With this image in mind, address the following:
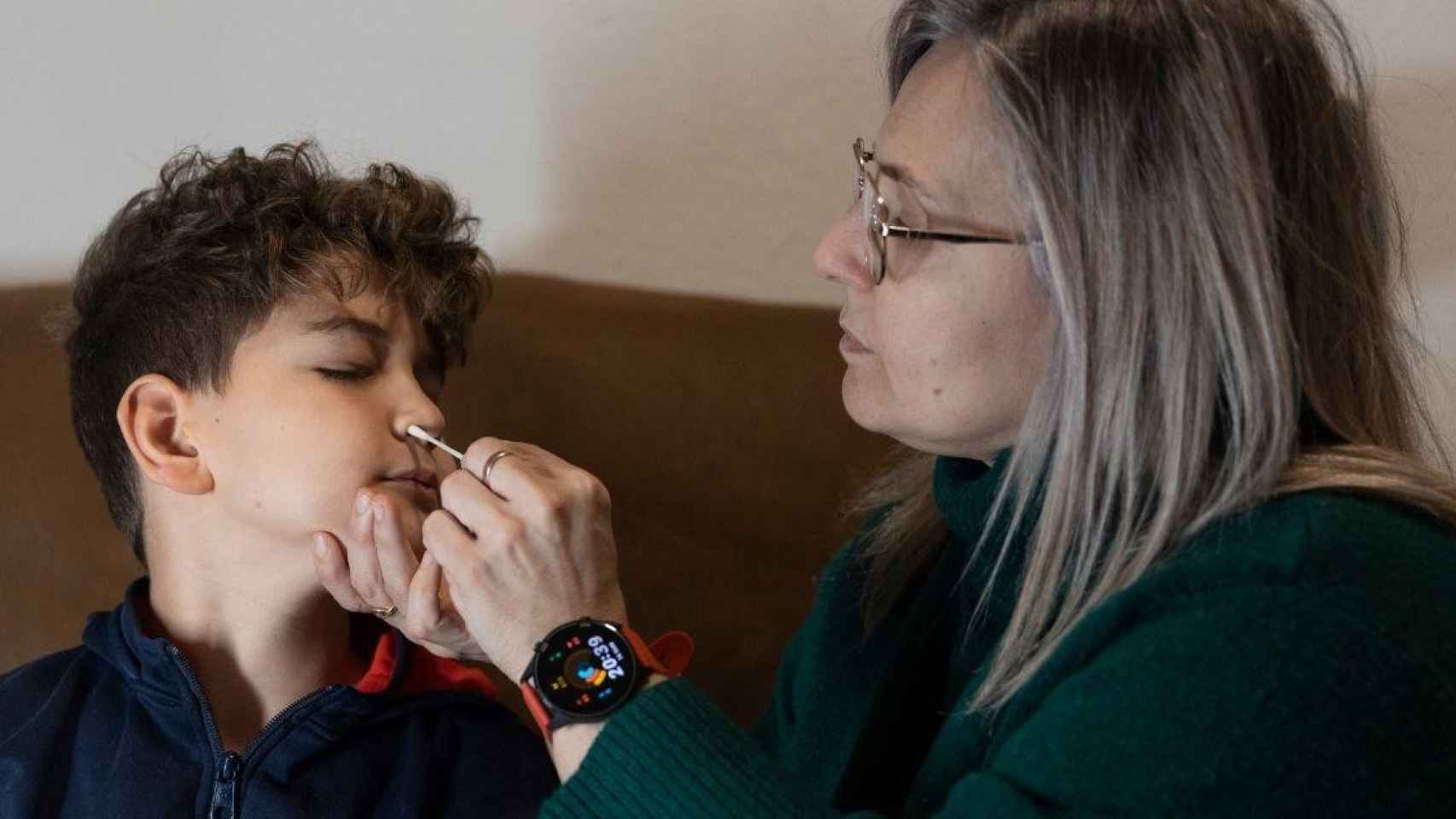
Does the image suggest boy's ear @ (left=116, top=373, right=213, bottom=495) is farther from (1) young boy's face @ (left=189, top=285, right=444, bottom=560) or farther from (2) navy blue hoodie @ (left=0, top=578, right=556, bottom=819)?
(2) navy blue hoodie @ (left=0, top=578, right=556, bottom=819)

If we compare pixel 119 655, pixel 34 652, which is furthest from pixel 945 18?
pixel 34 652

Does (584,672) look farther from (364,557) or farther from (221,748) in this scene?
(221,748)

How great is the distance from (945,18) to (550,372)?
0.61 metres

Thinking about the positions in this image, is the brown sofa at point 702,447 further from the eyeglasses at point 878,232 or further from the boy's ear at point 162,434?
the eyeglasses at point 878,232

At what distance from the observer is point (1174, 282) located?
2.92 feet

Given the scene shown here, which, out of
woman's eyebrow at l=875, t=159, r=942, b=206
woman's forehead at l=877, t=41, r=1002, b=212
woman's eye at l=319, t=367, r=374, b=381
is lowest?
woman's eye at l=319, t=367, r=374, b=381

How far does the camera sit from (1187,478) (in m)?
0.90

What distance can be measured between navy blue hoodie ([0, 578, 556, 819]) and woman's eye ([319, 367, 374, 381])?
239mm

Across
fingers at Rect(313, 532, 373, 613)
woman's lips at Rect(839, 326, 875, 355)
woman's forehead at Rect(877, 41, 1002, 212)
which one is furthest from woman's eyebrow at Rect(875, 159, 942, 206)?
fingers at Rect(313, 532, 373, 613)

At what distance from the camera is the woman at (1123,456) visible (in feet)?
2.57

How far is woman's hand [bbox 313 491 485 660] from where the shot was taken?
3.41ft

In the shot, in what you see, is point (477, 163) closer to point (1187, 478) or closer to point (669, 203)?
point (669, 203)

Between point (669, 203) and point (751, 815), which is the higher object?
point (669, 203)

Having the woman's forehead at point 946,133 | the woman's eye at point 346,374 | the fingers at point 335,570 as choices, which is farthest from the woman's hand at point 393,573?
the woman's forehead at point 946,133
